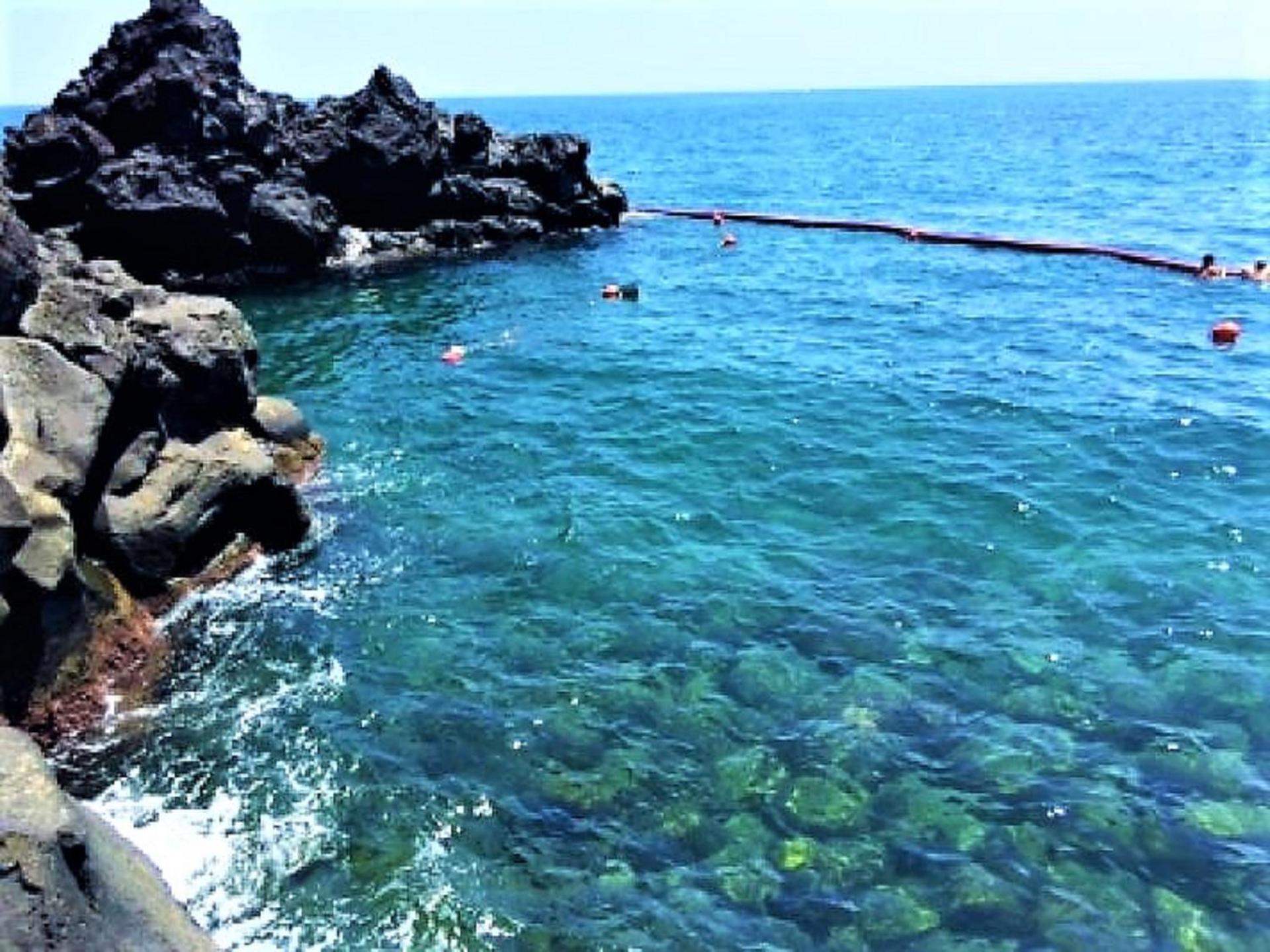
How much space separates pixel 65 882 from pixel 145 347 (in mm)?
17352

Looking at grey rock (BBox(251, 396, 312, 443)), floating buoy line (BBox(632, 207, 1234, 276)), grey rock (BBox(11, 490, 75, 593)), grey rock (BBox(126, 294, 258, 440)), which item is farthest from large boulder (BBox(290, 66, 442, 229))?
grey rock (BBox(11, 490, 75, 593))

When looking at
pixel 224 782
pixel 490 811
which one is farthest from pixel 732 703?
pixel 224 782

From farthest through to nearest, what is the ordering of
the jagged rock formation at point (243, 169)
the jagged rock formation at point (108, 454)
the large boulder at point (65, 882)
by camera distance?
the jagged rock formation at point (243, 169) < the jagged rock formation at point (108, 454) < the large boulder at point (65, 882)

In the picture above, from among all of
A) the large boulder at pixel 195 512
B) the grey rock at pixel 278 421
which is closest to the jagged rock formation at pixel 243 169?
the grey rock at pixel 278 421

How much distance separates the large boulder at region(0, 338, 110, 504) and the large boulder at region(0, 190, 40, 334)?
57 centimetres

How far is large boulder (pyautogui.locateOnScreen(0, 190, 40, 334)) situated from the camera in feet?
65.1

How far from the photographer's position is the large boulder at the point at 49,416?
63.0 feet

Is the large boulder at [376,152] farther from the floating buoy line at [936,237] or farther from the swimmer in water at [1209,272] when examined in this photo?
the swimmer in water at [1209,272]

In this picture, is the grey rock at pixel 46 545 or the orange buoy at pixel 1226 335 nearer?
the grey rock at pixel 46 545

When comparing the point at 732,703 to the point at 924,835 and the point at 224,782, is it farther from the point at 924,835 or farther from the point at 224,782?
the point at 224,782

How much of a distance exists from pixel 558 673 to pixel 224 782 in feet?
19.4

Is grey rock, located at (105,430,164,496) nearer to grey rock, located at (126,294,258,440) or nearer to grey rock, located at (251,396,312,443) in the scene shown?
grey rock, located at (126,294,258,440)

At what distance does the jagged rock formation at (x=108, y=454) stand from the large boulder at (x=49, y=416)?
0.03 m

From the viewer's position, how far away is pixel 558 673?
Answer: 2008 centimetres
